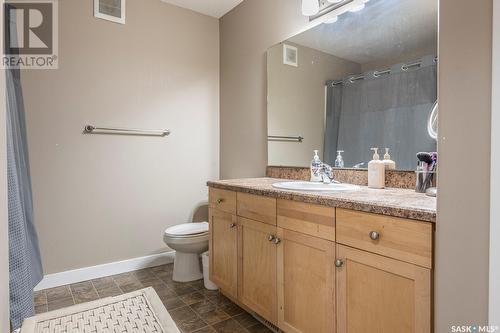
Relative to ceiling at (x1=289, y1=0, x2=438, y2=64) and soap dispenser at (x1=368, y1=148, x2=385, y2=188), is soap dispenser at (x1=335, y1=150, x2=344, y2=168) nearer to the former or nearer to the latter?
soap dispenser at (x1=368, y1=148, x2=385, y2=188)

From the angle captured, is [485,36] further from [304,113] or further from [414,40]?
[304,113]

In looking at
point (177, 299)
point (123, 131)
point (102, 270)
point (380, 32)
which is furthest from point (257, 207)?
point (102, 270)

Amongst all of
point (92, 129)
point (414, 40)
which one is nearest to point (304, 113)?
point (414, 40)

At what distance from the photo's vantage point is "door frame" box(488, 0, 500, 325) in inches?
29.2

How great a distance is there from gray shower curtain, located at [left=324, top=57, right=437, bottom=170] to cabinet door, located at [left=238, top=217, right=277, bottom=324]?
2.27 ft

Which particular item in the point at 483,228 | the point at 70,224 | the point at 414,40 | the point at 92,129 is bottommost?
the point at 70,224

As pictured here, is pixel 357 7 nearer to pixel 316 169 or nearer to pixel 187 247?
pixel 316 169

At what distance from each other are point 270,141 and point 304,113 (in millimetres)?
379

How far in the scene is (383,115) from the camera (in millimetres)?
1610

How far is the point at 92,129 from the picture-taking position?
7.49 feet

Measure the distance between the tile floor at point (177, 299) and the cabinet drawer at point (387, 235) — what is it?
2.98ft

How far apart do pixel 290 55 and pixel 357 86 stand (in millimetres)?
624

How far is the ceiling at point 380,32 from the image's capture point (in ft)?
4.70

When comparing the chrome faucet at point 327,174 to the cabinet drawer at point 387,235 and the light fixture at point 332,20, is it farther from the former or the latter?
the light fixture at point 332,20
